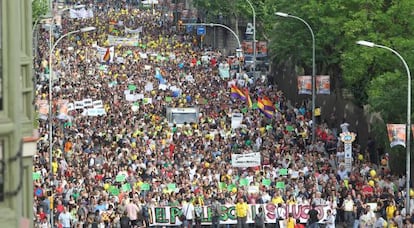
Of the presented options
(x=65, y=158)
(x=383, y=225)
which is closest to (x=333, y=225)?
(x=383, y=225)

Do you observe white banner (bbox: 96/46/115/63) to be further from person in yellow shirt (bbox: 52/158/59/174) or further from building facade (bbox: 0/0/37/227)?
building facade (bbox: 0/0/37/227)

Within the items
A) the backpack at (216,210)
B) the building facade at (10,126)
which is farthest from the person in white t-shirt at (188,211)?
the building facade at (10,126)

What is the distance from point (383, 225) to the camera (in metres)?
29.9

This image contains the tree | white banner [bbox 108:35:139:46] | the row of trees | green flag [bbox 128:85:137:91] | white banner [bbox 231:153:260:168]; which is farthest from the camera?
white banner [bbox 108:35:139:46]

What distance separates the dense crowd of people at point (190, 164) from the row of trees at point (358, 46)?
82.0 inches

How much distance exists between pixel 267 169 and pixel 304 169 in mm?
1069

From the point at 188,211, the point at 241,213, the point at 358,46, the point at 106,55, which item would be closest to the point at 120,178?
the point at 188,211

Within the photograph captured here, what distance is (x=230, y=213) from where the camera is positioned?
104ft

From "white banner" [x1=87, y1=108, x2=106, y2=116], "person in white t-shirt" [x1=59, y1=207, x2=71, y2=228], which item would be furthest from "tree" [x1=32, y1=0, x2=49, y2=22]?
"person in white t-shirt" [x1=59, y1=207, x2=71, y2=228]

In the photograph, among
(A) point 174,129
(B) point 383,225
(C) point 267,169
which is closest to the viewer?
(B) point 383,225

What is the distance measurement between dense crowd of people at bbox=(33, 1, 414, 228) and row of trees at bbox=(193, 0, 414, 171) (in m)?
2.08

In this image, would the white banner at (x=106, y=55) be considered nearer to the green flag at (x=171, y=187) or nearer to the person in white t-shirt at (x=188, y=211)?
the green flag at (x=171, y=187)

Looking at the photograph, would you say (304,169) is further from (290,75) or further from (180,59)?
(180,59)

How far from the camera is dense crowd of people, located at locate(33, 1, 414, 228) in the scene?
31.5 metres
